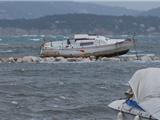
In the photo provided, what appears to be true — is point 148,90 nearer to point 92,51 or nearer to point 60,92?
point 60,92

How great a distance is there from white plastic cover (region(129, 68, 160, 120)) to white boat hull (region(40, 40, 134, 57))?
49.2 meters

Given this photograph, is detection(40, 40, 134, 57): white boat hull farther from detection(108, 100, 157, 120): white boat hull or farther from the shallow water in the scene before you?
detection(108, 100, 157, 120): white boat hull

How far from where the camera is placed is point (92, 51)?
228 ft

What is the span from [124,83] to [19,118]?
14179 millimetres

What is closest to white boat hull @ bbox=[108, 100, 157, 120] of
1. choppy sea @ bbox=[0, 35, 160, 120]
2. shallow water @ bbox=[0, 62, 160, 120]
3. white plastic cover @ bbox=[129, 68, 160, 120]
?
white plastic cover @ bbox=[129, 68, 160, 120]

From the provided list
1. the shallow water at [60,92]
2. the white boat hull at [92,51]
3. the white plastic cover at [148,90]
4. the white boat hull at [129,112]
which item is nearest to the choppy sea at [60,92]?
the shallow water at [60,92]

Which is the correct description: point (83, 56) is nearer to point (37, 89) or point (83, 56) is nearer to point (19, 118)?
point (37, 89)

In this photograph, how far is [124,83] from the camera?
132 feet

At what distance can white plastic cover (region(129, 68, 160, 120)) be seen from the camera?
18.7 metres

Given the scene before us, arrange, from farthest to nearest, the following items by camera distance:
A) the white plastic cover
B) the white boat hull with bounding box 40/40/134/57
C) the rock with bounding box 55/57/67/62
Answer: the white boat hull with bounding box 40/40/134/57 → the rock with bounding box 55/57/67/62 → the white plastic cover

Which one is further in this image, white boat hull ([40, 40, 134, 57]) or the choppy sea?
white boat hull ([40, 40, 134, 57])

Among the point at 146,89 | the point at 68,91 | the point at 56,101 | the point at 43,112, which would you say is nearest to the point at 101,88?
the point at 68,91

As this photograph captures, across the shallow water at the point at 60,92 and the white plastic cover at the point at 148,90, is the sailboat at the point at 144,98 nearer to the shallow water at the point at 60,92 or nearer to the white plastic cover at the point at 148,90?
the white plastic cover at the point at 148,90

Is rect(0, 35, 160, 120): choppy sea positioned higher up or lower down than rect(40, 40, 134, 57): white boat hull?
lower down
